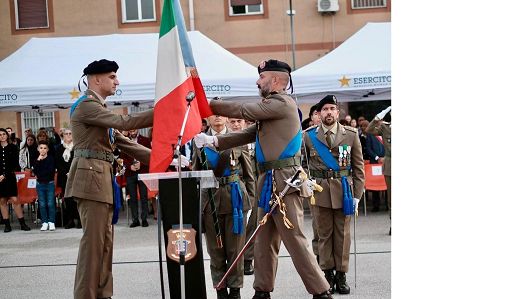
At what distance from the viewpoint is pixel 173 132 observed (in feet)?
17.9

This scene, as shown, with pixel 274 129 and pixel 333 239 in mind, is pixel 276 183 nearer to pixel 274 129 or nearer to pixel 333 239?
pixel 274 129

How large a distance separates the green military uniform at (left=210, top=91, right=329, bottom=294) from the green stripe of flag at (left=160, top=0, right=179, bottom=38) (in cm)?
77

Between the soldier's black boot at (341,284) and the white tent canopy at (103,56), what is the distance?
7.44m

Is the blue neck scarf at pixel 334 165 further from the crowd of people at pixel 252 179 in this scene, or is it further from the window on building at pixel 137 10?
the window on building at pixel 137 10

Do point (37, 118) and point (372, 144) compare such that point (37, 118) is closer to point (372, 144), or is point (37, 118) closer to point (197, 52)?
point (197, 52)

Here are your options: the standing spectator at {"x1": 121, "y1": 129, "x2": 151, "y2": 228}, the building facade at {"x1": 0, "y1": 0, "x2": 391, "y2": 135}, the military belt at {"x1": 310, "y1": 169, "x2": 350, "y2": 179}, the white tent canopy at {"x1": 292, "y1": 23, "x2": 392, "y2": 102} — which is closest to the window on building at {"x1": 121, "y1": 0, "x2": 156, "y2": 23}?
the building facade at {"x1": 0, "y1": 0, "x2": 391, "y2": 135}

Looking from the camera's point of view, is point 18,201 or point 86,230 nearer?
point 86,230

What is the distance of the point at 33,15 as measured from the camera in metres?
25.1

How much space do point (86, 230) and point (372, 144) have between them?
9582mm

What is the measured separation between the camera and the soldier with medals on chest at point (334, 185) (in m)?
7.58

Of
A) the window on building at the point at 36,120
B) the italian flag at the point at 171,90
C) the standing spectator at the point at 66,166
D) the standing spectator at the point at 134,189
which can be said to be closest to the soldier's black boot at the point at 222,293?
the italian flag at the point at 171,90
